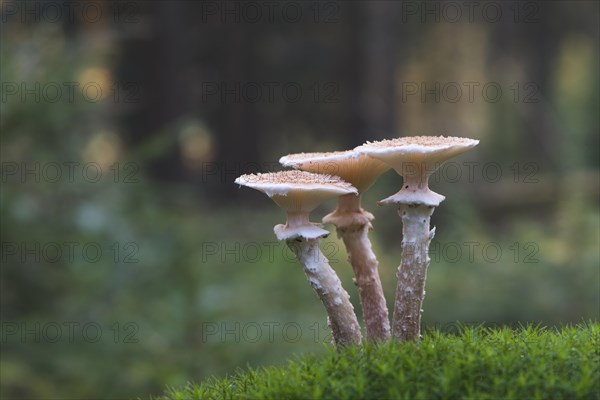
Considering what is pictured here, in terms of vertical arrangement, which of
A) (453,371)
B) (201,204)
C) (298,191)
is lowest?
(201,204)

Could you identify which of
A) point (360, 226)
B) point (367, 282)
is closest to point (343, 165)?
point (360, 226)

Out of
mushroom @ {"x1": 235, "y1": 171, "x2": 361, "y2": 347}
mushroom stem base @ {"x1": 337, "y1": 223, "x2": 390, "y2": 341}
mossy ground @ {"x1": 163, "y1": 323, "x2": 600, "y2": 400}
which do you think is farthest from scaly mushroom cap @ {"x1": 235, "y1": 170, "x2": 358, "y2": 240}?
mossy ground @ {"x1": 163, "y1": 323, "x2": 600, "y2": 400}

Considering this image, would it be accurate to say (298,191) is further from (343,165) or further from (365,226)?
(365,226)

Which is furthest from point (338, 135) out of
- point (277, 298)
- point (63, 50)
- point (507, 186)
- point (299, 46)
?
point (63, 50)

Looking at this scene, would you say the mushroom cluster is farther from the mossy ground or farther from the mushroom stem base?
the mossy ground

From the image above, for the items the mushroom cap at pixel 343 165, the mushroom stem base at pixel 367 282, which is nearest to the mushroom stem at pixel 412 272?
the mushroom stem base at pixel 367 282

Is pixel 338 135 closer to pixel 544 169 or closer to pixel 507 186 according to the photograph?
pixel 507 186

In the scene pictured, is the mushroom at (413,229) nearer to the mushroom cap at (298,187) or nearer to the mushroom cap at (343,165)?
the mushroom cap at (343,165)
